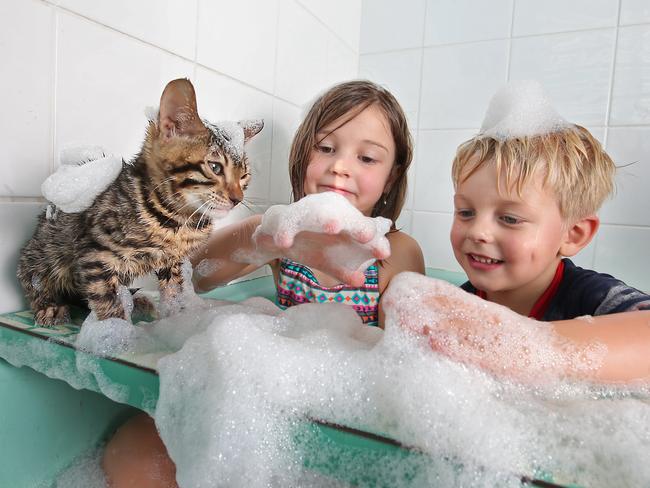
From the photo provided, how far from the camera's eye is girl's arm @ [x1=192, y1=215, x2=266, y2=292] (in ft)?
3.37

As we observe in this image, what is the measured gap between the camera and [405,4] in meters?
1.75

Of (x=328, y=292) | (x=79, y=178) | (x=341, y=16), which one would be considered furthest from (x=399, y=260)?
(x=341, y=16)

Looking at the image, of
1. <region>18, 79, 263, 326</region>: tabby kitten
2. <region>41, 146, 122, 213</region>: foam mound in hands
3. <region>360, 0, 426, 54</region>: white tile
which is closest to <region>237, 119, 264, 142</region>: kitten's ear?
<region>18, 79, 263, 326</region>: tabby kitten

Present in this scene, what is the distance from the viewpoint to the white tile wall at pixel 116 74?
71 centimetres

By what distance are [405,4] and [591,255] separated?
1218 millimetres

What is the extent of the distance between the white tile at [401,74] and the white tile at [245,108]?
2.27ft

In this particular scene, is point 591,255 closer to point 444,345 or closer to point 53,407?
point 444,345

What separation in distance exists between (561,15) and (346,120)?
99 centimetres

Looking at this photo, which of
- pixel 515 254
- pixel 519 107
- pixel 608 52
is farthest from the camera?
pixel 608 52

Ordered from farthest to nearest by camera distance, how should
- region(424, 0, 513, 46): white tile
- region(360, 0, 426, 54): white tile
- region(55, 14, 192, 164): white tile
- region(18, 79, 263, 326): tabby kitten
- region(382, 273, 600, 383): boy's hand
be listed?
region(360, 0, 426, 54): white tile < region(424, 0, 513, 46): white tile < region(55, 14, 192, 164): white tile < region(18, 79, 263, 326): tabby kitten < region(382, 273, 600, 383): boy's hand

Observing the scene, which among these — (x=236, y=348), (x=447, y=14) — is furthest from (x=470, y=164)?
(x=447, y=14)

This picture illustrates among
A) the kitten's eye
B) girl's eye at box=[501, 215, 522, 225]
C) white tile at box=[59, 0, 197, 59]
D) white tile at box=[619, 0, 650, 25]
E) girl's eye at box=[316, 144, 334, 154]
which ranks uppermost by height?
white tile at box=[619, 0, 650, 25]

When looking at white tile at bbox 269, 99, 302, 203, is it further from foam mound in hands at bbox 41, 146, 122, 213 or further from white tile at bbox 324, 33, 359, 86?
foam mound in hands at bbox 41, 146, 122, 213

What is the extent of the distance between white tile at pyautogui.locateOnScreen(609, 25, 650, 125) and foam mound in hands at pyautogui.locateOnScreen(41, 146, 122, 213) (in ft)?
5.27
